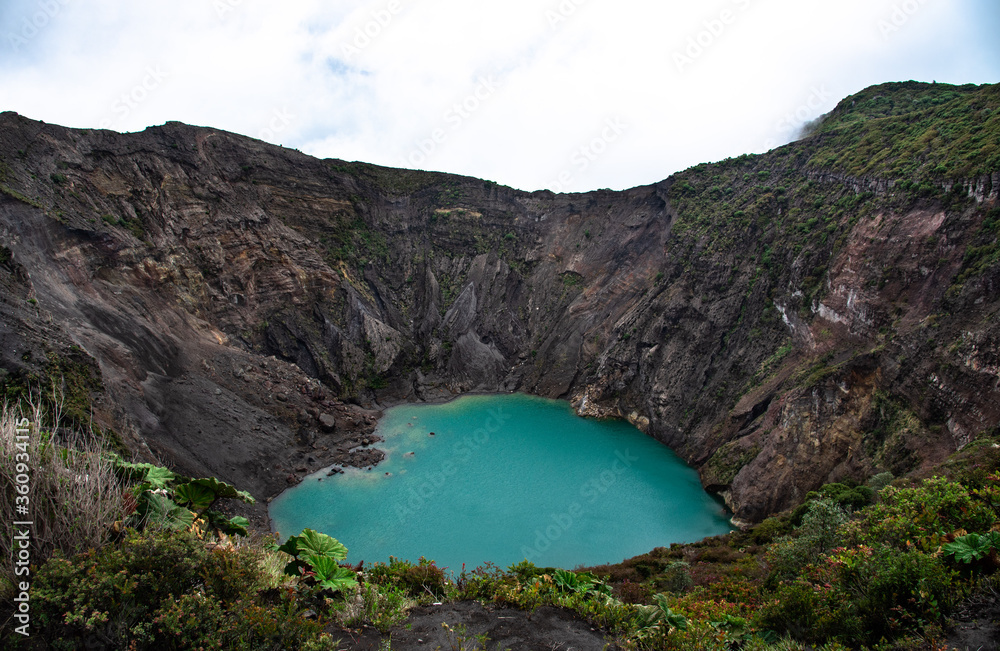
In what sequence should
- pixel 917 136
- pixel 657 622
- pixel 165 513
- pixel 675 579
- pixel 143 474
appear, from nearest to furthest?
1. pixel 165 513
2. pixel 657 622
3. pixel 143 474
4. pixel 675 579
5. pixel 917 136

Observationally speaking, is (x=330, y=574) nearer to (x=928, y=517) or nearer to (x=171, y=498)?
(x=171, y=498)

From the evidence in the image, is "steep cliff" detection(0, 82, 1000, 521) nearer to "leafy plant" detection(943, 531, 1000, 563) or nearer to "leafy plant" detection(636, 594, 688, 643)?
"leafy plant" detection(943, 531, 1000, 563)

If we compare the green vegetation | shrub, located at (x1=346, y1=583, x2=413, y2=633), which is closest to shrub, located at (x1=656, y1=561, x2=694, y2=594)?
shrub, located at (x1=346, y1=583, x2=413, y2=633)

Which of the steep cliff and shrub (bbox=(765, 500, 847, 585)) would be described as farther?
the steep cliff

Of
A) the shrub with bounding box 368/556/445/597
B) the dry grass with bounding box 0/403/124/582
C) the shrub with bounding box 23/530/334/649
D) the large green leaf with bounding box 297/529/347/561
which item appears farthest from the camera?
the shrub with bounding box 368/556/445/597

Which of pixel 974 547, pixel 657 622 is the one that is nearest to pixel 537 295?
pixel 657 622

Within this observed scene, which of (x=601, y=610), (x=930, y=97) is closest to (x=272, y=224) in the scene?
(x=601, y=610)

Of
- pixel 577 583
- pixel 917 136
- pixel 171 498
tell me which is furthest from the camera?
pixel 917 136

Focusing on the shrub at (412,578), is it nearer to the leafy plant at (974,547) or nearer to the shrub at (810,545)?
the leafy plant at (974,547)
